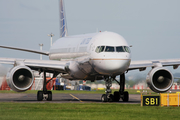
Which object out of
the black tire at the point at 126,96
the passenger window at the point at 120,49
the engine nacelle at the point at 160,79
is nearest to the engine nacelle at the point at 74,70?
the black tire at the point at 126,96

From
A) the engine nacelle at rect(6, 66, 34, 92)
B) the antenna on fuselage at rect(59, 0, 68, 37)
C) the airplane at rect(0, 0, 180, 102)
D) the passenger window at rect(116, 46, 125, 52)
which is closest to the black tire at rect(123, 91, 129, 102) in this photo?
the airplane at rect(0, 0, 180, 102)

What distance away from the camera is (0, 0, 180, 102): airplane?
2553 cm

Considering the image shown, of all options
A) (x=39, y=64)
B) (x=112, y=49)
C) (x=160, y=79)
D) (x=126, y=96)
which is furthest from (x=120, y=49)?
(x=39, y=64)

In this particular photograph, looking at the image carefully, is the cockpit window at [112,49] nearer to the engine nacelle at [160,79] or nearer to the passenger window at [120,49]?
the passenger window at [120,49]

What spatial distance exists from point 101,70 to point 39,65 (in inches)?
218

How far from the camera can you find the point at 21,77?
26828mm

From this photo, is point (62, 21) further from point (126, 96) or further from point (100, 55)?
point (100, 55)

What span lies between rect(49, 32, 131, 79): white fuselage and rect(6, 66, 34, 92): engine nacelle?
13.3 feet

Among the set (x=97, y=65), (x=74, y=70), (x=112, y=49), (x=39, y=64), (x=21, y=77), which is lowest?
(x=21, y=77)

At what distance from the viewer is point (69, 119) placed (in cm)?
1606

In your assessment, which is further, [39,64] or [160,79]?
[39,64]

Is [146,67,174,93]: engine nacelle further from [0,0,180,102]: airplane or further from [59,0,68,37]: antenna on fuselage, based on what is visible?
[59,0,68,37]: antenna on fuselage

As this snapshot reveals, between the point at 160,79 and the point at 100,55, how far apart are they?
204 inches

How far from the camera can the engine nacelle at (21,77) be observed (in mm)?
26562
